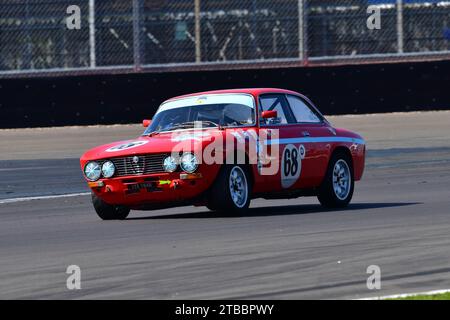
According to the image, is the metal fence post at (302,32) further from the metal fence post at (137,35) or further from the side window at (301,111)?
the side window at (301,111)

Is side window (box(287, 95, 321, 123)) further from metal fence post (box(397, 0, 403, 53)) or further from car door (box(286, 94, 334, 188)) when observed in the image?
metal fence post (box(397, 0, 403, 53))

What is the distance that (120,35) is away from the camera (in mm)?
23719

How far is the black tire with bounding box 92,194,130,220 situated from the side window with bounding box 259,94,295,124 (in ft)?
5.69

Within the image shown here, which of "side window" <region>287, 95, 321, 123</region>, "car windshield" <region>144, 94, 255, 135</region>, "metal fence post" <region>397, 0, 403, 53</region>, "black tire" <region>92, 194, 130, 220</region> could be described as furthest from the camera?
"metal fence post" <region>397, 0, 403, 53</region>

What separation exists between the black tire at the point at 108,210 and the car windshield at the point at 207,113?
838mm

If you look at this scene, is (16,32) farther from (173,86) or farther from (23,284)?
(23,284)

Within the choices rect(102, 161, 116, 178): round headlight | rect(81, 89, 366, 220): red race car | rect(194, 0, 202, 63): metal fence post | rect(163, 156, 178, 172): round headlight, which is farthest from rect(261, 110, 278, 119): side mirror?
rect(194, 0, 202, 63): metal fence post

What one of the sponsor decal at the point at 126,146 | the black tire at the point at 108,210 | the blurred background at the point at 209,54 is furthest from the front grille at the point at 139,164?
the blurred background at the point at 209,54

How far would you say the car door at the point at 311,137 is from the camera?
12602 mm

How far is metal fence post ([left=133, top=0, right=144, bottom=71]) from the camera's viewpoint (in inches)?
930

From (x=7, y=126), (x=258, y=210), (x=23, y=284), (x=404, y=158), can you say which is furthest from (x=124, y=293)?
(x=7, y=126)

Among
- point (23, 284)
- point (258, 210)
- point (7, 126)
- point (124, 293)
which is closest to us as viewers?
point (124, 293)

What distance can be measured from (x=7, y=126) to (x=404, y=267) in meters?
16.0

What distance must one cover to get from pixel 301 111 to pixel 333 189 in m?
0.92
